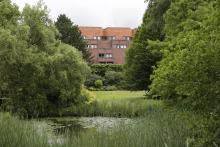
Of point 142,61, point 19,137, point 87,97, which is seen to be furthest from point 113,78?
point 19,137

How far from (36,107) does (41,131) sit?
637 inches

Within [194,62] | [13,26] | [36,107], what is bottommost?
[36,107]

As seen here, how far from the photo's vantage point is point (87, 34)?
95.5 m

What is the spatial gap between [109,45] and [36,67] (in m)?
63.2

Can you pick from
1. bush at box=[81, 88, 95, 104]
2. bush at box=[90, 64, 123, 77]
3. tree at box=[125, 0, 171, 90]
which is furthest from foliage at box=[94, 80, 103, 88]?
bush at box=[81, 88, 95, 104]

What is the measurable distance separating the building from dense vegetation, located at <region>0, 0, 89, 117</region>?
184ft

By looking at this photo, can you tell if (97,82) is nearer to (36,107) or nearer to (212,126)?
(36,107)

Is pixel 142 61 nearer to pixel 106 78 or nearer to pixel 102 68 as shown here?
pixel 106 78

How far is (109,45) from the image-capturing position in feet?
302

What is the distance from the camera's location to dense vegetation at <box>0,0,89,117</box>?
28.9 m

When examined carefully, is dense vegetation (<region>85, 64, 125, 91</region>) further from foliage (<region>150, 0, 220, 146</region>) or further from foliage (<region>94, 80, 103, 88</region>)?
foliage (<region>150, 0, 220, 146</region>)

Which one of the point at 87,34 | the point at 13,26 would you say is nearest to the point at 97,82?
the point at 13,26

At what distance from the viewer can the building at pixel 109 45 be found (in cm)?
8994

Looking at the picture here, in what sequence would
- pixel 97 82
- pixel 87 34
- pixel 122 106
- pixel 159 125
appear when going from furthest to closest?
pixel 87 34 < pixel 97 82 < pixel 122 106 < pixel 159 125
